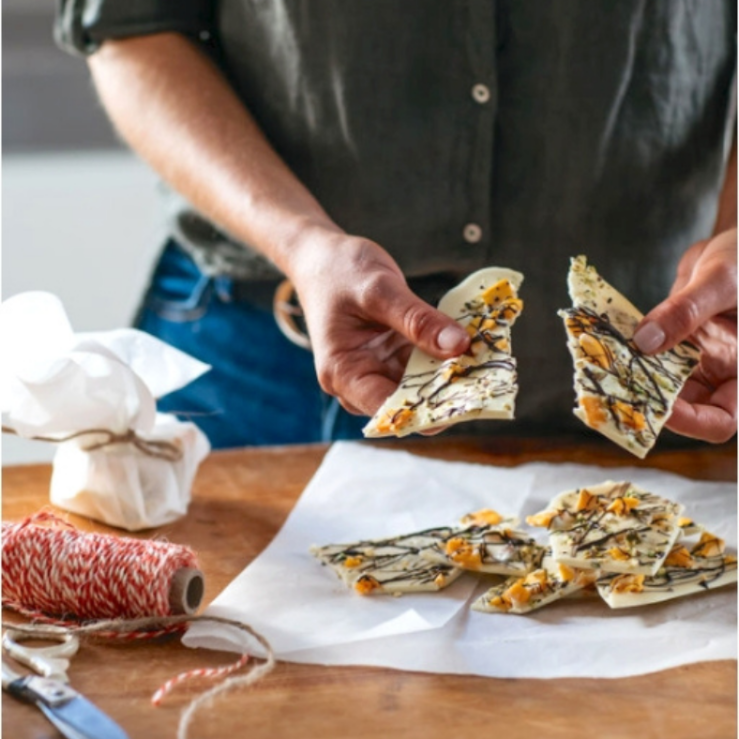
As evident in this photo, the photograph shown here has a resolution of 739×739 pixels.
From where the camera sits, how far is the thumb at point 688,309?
1.23 m

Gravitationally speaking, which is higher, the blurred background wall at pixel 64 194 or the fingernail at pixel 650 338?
the fingernail at pixel 650 338

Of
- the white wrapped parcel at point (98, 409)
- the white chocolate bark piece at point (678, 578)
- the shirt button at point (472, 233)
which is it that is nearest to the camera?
the white chocolate bark piece at point (678, 578)

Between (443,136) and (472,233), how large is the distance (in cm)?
12

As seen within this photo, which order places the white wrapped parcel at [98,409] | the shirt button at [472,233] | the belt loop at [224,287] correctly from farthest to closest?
the belt loop at [224,287] < the shirt button at [472,233] < the white wrapped parcel at [98,409]

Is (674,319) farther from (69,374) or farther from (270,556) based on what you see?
(69,374)

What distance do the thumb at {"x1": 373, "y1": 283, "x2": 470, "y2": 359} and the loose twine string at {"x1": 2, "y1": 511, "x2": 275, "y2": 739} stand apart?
281mm

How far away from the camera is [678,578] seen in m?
1.21

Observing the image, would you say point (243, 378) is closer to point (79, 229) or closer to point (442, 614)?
→ point (442, 614)

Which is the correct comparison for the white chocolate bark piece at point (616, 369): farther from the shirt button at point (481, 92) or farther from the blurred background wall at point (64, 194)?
the blurred background wall at point (64, 194)

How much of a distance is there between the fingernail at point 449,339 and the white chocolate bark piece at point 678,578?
0.25m

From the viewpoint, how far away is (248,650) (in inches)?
43.2

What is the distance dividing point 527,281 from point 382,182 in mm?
206

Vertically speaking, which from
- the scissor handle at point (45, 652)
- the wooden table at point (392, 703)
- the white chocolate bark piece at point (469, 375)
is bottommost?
the wooden table at point (392, 703)

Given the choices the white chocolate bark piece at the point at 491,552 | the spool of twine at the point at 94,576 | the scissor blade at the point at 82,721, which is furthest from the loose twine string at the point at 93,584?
the white chocolate bark piece at the point at 491,552
